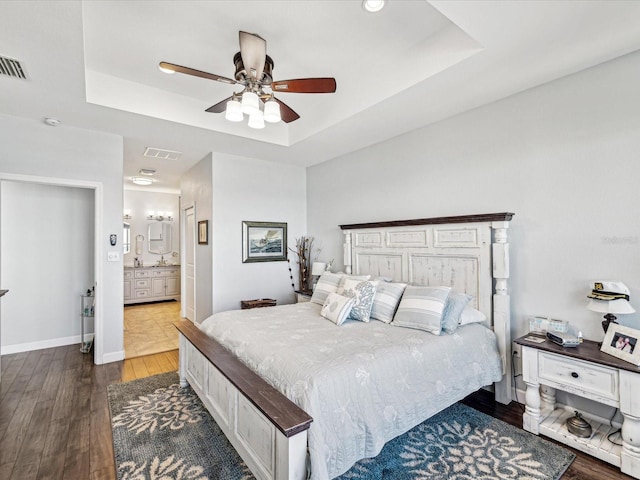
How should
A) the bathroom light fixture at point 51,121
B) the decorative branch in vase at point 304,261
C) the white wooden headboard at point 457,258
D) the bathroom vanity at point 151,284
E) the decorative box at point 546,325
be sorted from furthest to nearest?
the bathroom vanity at point 151,284
the decorative branch in vase at point 304,261
the bathroom light fixture at point 51,121
the white wooden headboard at point 457,258
the decorative box at point 546,325

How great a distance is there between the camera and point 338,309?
2916 millimetres

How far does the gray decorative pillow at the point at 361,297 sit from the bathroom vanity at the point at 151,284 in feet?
20.1

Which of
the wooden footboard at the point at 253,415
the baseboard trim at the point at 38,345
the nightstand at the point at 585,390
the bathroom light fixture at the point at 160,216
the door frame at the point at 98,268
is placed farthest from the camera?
the bathroom light fixture at the point at 160,216

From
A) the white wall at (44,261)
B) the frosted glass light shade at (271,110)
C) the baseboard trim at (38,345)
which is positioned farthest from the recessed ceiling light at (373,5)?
the baseboard trim at (38,345)

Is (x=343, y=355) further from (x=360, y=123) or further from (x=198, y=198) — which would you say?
(x=198, y=198)

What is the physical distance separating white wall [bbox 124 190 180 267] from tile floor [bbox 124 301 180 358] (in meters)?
1.32

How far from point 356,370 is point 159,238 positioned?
779cm

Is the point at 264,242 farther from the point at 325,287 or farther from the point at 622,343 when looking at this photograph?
the point at 622,343

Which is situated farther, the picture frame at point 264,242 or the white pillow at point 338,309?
the picture frame at point 264,242

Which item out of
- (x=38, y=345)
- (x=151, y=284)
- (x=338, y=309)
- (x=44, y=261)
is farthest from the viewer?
(x=151, y=284)

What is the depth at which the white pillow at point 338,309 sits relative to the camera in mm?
2861

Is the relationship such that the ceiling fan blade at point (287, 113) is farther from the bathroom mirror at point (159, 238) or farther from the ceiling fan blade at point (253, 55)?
the bathroom mirror at point (159, 238)

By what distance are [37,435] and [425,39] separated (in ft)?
13.7

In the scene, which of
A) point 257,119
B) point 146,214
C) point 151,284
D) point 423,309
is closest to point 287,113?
point 257,119
